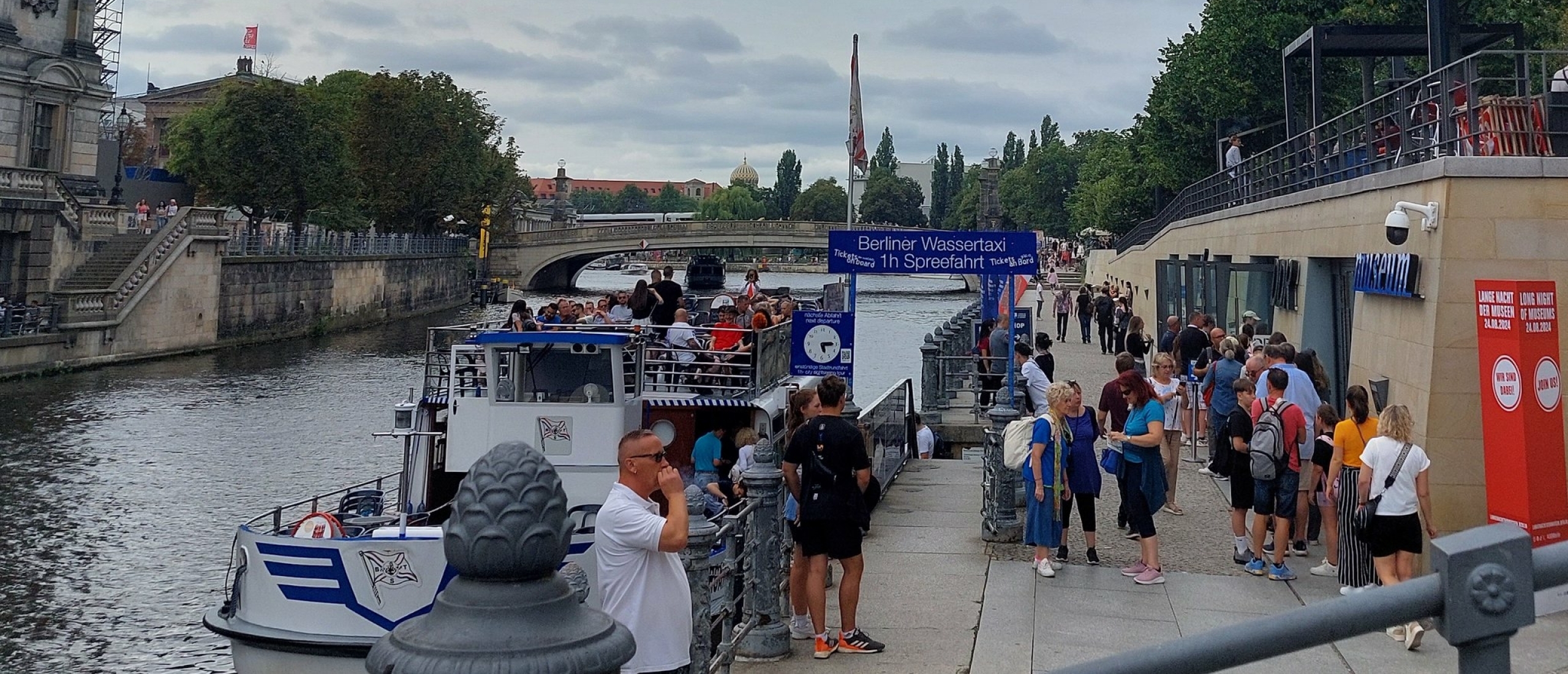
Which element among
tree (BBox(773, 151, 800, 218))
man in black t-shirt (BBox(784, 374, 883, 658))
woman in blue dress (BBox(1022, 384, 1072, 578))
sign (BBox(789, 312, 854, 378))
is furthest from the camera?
tree (BBox(773, 151, 800, 218))

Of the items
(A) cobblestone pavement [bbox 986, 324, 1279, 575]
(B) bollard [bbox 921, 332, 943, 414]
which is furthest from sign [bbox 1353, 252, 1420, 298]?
(B) bollard [bbox 921, 332, 943, 414]

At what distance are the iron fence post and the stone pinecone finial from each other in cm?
181

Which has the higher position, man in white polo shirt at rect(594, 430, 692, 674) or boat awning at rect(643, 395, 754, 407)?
boat awning at rect(643, 395, 754, 407)

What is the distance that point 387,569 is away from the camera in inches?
407

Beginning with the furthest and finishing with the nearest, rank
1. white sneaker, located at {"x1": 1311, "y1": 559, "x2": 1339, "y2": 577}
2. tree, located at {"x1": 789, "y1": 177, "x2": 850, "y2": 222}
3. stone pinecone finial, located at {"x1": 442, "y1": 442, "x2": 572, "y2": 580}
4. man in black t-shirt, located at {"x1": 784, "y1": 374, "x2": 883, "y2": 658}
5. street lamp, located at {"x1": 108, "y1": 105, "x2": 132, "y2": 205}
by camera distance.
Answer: tree, located at {"x1": 789, "y1": 177, "x2": 850, "y2": 222} → street lamp, located at {"x1": 108, "y1": 105, "x2": 132, "y2": 205} → white sneaker, located at {"x1": 1311, "y1": 559, "x2": 1339, "y2": 577} → man in black t-shirt, located at {"x1": 784, "y1": 374, "x2": 883, "y2": 658} → stone pinecone finial, located at {"x1": 442, "y1": 442, "x2": 572, "y2": 580}

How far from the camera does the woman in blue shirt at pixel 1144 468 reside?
33.7 feet

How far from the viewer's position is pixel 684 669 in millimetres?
6562

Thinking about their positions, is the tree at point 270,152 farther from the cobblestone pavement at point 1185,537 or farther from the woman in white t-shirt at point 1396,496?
the woman in white t-shirt at point 1396,496

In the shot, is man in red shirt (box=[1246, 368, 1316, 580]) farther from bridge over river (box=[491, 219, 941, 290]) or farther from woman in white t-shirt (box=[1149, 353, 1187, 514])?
bridge over river (box=[491, 219, 941, 290])

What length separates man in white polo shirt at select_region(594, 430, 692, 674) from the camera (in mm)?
5941

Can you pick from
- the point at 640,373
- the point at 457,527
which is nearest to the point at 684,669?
the point at 457,527

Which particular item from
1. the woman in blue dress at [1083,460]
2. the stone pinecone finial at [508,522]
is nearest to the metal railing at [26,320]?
the woman in blue dress at [1083,460]

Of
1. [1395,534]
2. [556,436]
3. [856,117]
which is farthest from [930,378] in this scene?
[1395,534]

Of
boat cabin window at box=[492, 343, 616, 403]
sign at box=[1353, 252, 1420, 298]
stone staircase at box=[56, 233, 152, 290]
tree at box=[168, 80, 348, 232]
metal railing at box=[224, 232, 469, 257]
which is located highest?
tree at box=[168, 80, 348, 232]
